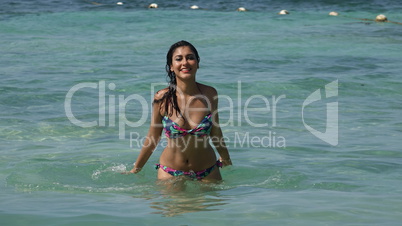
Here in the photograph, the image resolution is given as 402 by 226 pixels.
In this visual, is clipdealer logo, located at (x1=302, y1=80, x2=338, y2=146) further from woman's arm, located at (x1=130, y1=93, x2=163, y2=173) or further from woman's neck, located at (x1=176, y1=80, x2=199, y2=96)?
woman's arm, located at (x1=130, y1=93, x2=163, y2=173)

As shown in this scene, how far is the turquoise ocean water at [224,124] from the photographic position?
4570mm

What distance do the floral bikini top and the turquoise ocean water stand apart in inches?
17.4

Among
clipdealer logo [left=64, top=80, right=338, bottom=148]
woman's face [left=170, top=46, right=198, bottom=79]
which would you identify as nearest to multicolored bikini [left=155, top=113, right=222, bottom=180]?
woman's face [left=170, top=46, right=198, bottom=79]

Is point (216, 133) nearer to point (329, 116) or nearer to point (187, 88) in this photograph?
point (187, 88)

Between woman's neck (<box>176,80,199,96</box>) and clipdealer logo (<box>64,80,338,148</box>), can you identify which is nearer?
woman's neck (<box>176,80,199,96</box>)

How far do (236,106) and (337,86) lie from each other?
254cm

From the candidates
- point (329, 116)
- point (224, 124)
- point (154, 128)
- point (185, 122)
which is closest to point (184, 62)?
point (185, 122)

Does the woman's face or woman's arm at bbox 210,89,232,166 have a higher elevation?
the woman's face

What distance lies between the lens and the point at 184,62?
196 inches

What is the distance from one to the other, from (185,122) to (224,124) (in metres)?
3.25

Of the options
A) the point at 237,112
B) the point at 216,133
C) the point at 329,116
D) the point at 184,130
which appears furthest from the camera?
the point at 237,112

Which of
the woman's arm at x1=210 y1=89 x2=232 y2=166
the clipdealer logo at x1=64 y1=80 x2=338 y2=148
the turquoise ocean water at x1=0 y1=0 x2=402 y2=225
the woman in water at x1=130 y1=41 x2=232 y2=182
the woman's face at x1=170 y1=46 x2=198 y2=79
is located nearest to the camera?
the turquoise ocean water at x1=0 y1=0 x2=402 y2=225

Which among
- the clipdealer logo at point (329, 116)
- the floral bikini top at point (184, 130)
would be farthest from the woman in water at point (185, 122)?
the clipdealer logo at point (329, 116)

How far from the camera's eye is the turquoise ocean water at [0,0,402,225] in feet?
15.0
